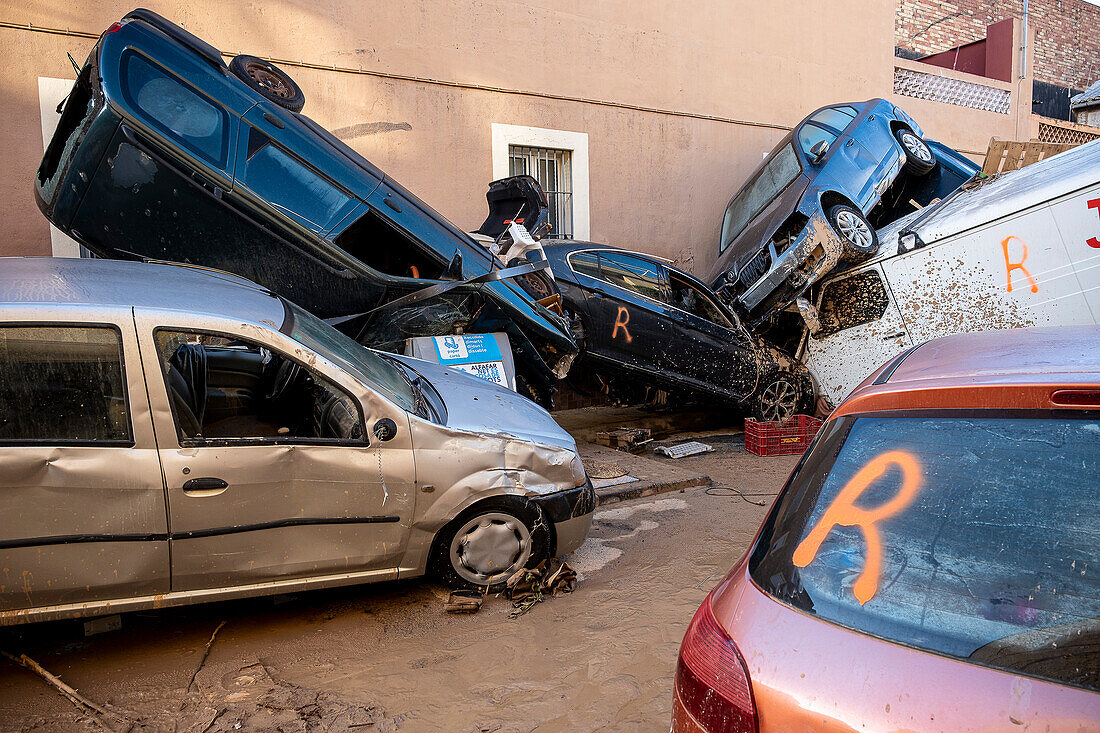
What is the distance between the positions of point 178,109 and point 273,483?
3.10m

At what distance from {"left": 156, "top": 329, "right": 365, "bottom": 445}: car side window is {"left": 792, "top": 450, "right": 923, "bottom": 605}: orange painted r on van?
2259 millimetres

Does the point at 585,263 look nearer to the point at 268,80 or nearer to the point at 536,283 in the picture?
the point at 536,283

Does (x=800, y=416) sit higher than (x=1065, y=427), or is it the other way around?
(x=1065, y=427)

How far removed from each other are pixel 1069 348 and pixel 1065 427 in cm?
39

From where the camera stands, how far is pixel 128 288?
3.21 metres

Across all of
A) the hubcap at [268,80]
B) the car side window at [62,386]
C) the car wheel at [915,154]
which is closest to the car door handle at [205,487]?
the car side window at [62,386]

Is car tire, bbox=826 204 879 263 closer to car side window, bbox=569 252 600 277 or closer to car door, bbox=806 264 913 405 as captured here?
car door, bbox=806 264 913 405

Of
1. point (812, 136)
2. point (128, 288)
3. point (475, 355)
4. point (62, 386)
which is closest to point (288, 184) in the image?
point (475, 355)

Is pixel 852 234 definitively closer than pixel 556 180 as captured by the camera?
Yes

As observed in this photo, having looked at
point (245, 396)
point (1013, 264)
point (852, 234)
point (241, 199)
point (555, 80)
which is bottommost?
point (245, 396)

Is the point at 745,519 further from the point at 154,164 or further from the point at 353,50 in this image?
the point at 353,50

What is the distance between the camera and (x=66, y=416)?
115 inches

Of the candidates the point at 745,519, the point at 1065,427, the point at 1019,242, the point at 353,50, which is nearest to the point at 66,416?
the point at 1065,427

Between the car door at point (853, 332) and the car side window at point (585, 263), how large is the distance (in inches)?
95.6
